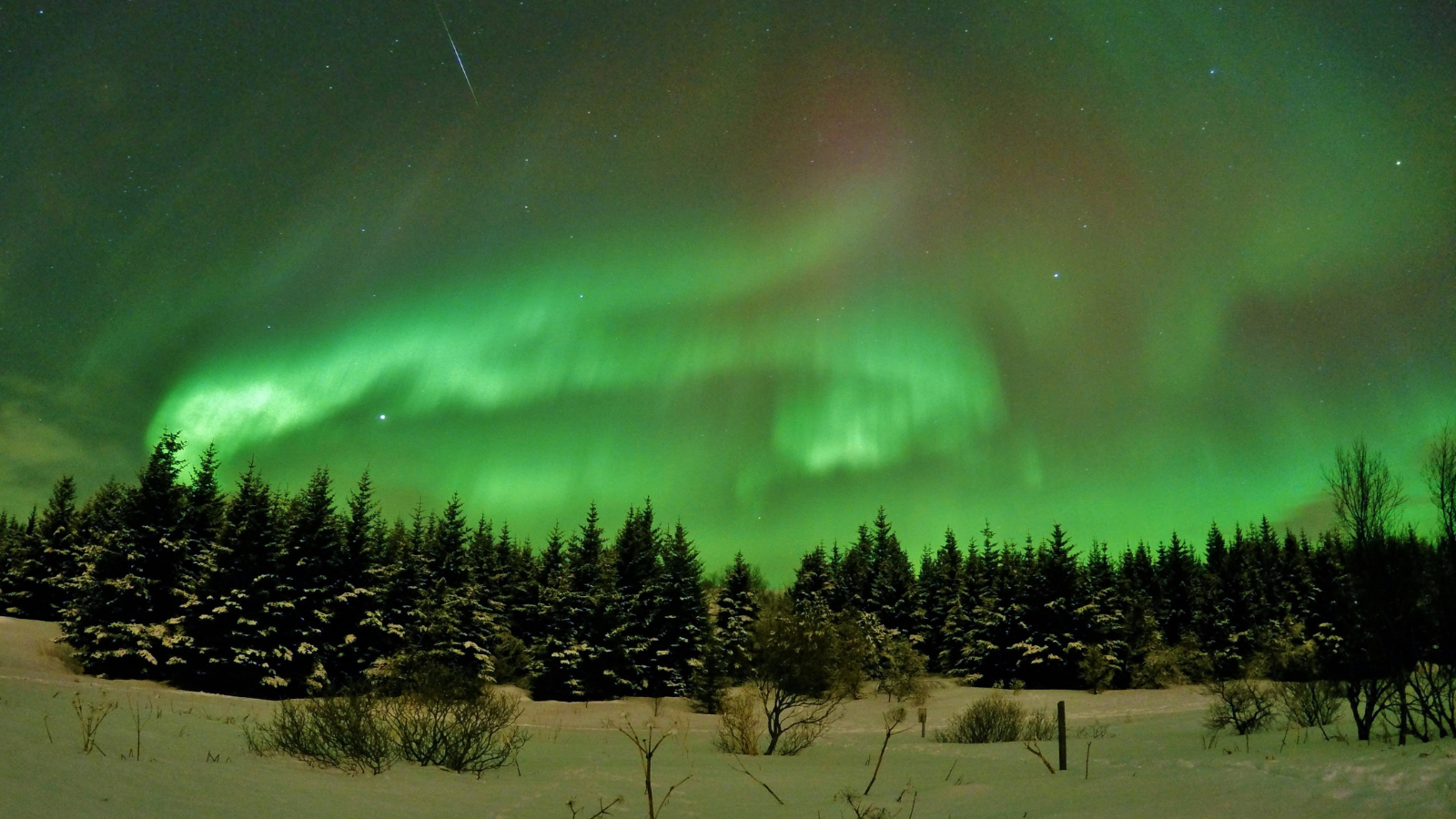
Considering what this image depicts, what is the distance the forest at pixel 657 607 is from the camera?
18984 mm

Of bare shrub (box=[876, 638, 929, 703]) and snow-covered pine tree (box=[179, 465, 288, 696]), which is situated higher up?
snow-covered pine tree (box=[179, 465, 288, 696])

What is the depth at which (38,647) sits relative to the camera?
105ft

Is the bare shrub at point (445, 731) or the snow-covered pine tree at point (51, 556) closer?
the bare shrub at point (445, 731)

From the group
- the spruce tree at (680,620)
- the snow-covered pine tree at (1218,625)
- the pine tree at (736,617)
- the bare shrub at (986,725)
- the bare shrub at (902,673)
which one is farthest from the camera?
the snow-covered pine tree at (1218,625)

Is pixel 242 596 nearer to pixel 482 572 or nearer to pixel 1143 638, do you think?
pixel 482 572

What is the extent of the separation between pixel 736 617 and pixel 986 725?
2617cm

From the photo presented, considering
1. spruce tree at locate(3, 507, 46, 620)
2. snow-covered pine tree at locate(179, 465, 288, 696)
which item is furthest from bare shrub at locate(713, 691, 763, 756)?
spruce tree at locate(3, 507, 46, 620)

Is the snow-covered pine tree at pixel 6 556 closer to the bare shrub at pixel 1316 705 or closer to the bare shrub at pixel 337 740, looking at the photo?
the bare shrub at pixel 337 740

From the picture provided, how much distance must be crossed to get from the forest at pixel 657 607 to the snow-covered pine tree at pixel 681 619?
13cm

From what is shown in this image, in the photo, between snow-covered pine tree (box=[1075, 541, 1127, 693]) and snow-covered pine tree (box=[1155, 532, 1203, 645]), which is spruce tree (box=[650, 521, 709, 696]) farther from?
snow-covered pine tree (box=[1155, 532, 1203, 645])

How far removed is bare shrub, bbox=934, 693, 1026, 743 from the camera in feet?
88.9

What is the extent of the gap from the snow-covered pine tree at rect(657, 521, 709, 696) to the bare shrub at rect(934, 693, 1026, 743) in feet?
58.9

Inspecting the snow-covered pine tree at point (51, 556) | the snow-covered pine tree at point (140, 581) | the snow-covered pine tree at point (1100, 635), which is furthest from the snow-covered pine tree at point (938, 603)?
the snow-covered pine tree at point (51, 556)

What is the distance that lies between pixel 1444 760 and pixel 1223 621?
52.3 m
